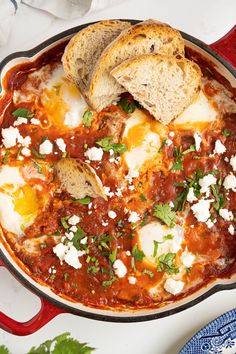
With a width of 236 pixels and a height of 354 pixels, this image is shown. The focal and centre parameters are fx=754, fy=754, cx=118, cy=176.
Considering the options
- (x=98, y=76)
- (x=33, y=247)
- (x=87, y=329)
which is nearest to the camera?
(x=98, y=76)

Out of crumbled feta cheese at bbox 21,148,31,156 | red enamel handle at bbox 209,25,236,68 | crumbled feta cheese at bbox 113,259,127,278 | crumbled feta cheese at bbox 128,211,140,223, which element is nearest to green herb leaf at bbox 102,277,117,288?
crumbled feta cheese at bbox 113,259,127,278

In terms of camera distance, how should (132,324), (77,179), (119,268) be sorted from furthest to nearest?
(132,324)
(119,268)
(77,179)

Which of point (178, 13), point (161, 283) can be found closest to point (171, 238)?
point (161, 283)

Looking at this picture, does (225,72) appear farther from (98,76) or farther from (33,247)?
(33,247)

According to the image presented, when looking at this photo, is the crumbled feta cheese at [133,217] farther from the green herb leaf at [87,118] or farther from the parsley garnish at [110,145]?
the green herb leaf at [87,118]

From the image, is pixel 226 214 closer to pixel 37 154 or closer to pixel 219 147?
pixel 219 147

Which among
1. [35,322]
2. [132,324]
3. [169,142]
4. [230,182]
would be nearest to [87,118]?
[169,142]
